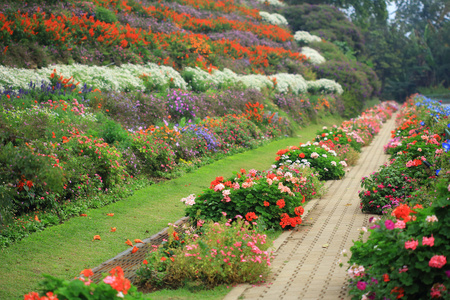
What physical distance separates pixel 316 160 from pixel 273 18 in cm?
2608

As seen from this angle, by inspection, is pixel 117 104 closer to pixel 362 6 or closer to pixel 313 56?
pixel 313 56

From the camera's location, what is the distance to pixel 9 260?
527cm

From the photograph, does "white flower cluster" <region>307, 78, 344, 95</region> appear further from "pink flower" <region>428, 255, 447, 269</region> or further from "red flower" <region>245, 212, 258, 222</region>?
"pink flower" <region>428, 255, 447, 269</region>

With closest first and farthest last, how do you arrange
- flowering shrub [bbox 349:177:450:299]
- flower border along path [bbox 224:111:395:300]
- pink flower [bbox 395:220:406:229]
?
flowering shrub [bbox 349:177:450:299]
pink flower [bbox 395:220:406:229]
flower border along path [bbox 224:111:395:300]

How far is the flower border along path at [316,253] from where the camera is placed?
446 cm

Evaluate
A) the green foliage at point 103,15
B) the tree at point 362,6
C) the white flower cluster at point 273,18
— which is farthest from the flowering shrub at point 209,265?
the tree at point 362,6

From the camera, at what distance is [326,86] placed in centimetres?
2508

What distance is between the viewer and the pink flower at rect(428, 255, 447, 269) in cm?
339

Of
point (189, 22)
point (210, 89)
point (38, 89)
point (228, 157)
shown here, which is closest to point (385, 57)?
point (189, 22)

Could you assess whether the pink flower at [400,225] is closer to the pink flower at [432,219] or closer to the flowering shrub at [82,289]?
the pink flower at [432,219]

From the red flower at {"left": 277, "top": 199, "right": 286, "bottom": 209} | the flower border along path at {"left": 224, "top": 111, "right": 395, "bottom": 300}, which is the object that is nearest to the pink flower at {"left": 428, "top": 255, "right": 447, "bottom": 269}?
the flower border along path at {"left": 224, "top": 111, "right": 395, "bottom": 300}

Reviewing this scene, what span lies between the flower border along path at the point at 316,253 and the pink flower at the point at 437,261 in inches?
41.1

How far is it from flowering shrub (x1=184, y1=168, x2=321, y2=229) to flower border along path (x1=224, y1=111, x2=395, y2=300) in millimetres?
302

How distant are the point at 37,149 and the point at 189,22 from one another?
657 inches
